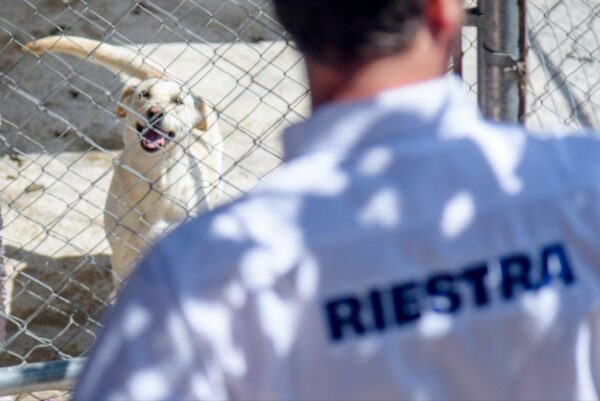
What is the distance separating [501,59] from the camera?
2.42m

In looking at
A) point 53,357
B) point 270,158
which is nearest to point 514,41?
point 53,357

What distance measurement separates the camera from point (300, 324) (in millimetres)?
913

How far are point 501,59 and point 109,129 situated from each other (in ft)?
9.07

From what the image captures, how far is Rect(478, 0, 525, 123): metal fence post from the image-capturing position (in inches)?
93.7

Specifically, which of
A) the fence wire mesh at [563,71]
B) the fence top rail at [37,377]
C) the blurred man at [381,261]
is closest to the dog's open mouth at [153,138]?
the fence top rail at [37,377]

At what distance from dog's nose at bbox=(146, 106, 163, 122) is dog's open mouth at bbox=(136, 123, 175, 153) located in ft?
0.11

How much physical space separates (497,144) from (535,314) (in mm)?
141

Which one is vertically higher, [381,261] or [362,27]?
[362,27]

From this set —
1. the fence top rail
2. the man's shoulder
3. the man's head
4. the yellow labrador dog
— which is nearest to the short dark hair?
the man's head

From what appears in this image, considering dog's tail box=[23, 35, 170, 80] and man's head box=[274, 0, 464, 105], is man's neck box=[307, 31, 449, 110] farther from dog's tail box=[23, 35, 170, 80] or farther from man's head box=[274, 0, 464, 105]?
dog's tail box=[23, 35, 170, 80]

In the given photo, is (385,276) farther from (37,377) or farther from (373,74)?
(37,377)

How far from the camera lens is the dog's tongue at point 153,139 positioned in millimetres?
3719

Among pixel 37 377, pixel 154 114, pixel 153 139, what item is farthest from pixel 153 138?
pixel 37 377

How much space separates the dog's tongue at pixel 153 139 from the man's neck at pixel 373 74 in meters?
2.78
